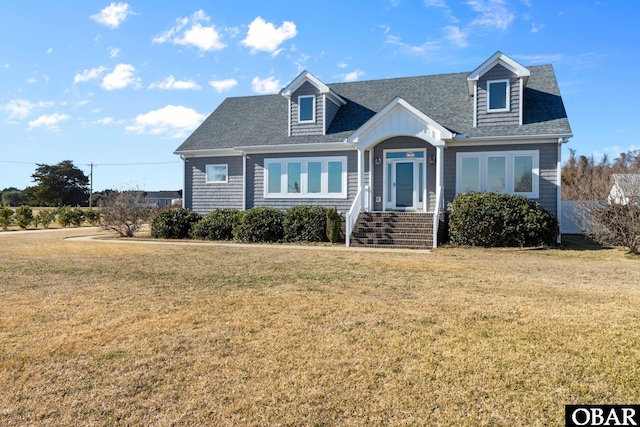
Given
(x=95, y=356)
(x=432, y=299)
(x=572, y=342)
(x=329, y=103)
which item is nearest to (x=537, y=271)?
(x=432, y=299)

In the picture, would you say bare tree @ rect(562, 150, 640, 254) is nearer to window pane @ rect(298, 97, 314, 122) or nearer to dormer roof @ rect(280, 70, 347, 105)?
dormer roof @ rect(280, 70, 347, 105)

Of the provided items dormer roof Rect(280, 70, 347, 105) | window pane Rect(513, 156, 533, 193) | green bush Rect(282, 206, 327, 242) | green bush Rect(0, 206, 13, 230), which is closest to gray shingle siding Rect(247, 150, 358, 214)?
green bush Rect(282, 206, 327, 242)

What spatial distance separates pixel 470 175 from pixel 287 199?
756 cm

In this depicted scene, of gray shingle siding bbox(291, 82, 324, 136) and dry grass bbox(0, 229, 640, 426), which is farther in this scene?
gray shingle siding bbox(291, 82, 324, 136)

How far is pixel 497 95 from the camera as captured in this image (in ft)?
55.6

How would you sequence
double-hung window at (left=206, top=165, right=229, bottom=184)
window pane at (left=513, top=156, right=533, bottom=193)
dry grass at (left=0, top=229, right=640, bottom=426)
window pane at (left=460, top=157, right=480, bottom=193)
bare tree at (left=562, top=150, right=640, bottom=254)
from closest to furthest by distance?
dry grass at (left=0, top=229, right=640, bottom=426) < bare tree at (left=562, top=150, right=640, bottom=254) < window pane at (left=513, top=156, right=533, bottom=193) < window pane at (left=460, top=157, right=480, bottom=193) < double-hung window at (left=206, top=165, right=229, bottom=184)

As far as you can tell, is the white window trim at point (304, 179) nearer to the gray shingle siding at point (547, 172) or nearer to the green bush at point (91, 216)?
the gray shingle siding at point (547, 172)

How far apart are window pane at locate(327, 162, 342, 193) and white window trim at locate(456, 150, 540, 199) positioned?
4.70 meters

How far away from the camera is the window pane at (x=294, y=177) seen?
62.4 feet

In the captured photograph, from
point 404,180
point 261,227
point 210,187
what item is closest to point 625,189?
point 404,180

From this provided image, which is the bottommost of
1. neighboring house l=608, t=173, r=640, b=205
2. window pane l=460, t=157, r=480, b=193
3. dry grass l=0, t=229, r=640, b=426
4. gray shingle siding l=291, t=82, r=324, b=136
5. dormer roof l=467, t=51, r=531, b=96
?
dry grass l=0, t=229, r=640, b=426

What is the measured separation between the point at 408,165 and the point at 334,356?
14.3 m

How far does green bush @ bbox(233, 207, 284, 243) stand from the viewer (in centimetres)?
1659

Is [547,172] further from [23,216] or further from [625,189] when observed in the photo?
[23,216]
